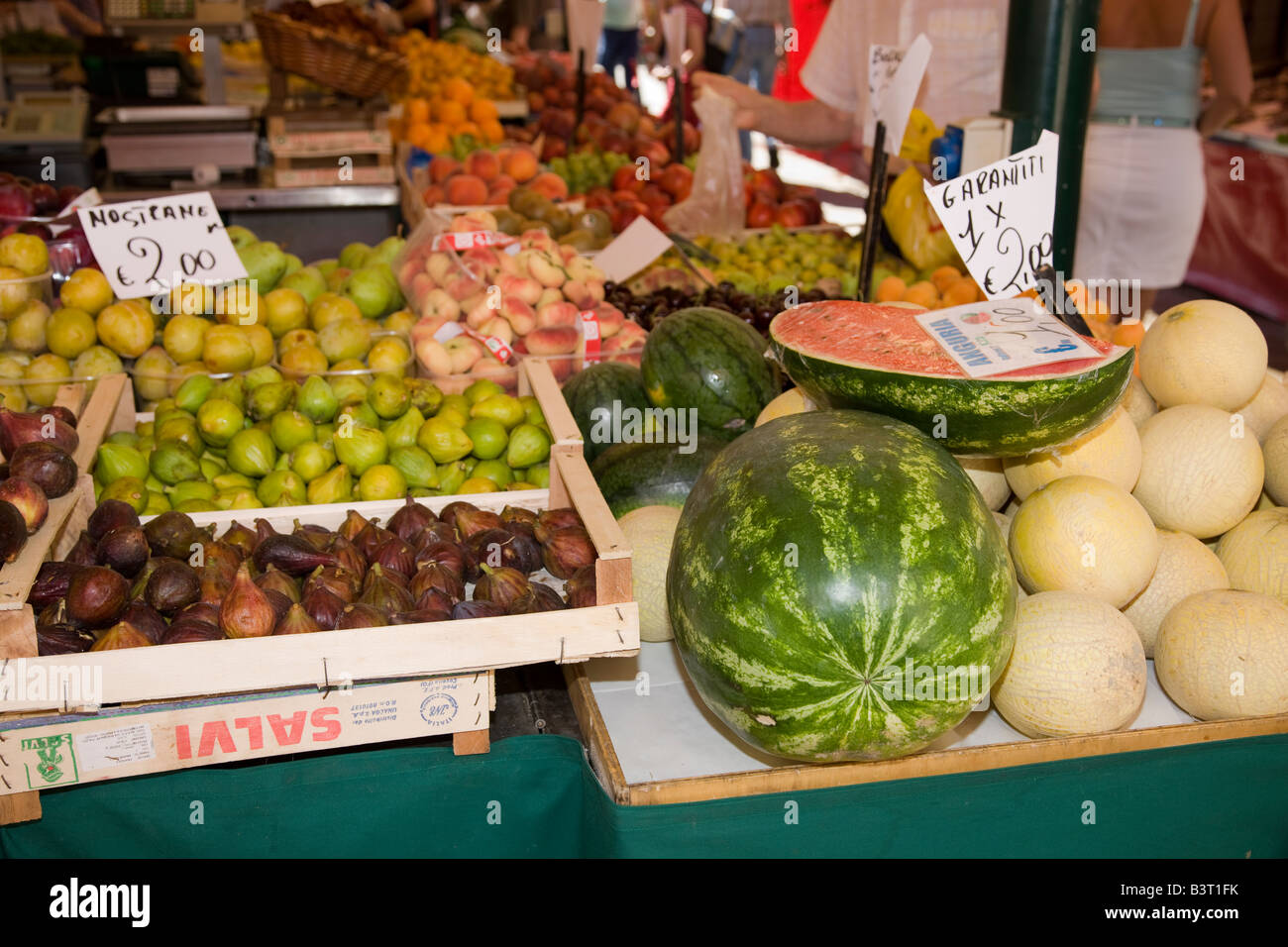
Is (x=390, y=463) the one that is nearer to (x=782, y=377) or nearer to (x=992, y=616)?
(x=782, y=377)

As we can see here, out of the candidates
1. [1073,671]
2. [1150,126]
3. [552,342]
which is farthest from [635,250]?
[1150,126]

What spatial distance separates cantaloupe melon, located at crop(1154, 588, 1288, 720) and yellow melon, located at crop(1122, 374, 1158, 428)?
0.46 meters

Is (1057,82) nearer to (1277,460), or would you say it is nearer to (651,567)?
(1277,460)

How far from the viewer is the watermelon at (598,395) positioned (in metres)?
2.36

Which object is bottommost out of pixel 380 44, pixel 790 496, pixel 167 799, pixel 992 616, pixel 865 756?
pixel 167 799

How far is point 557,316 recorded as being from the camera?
9.36 ft

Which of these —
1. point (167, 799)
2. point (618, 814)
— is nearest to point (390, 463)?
point (167, 799)

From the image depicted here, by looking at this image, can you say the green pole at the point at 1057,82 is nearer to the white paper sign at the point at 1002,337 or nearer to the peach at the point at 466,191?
the white paper sign at the point at 1002,337

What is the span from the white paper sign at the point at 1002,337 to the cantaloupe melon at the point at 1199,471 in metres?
0.30

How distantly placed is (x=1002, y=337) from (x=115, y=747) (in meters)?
1.46

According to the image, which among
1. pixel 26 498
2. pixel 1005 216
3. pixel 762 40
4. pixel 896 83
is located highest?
pixel 762 40

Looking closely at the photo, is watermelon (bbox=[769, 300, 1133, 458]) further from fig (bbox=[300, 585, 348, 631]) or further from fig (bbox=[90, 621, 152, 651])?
fig (bbox=[90, 621, 152, 651])

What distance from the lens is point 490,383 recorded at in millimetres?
2436
